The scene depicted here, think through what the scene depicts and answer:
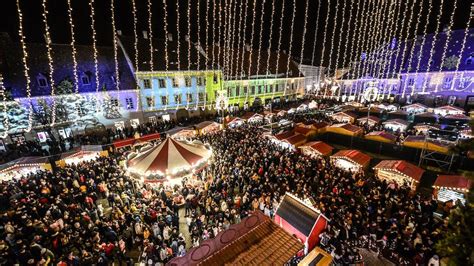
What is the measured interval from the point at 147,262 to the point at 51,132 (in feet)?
63.0

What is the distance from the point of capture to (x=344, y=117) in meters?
24.9

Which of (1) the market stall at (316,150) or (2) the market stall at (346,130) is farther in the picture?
(2) the market stall at (346,130)

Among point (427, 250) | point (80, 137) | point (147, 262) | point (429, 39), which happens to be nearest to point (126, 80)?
point (80, 137)

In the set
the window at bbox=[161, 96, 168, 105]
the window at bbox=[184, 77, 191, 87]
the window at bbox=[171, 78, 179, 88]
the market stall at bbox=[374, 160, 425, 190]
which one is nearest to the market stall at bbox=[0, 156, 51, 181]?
the window at bbox=[161, 96, 168, 105]

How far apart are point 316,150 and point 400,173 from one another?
536 centimetres

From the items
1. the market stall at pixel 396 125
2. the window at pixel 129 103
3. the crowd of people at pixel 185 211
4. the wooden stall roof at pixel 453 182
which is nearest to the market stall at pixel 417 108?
the market stall at pixel 396 125

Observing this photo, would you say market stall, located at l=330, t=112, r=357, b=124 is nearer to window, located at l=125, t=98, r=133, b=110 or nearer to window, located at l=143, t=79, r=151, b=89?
window, located at l=143, t=79, r=151, b=89

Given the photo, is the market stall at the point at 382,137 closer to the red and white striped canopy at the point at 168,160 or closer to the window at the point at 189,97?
the red and white striped canopy at the point at 168,160

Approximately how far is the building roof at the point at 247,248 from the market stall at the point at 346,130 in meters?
15.6

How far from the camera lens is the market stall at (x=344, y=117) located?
79.6 feet

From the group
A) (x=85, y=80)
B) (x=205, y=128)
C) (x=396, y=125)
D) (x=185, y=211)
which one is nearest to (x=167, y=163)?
(x=185, y=211)

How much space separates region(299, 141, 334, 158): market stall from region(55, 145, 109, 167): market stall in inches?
623

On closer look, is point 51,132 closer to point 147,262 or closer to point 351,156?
point 147,262

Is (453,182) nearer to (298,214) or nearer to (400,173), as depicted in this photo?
(400,173)
